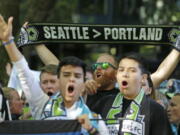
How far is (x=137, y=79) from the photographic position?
6.66 metres

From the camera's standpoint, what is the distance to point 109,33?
26.5 feet

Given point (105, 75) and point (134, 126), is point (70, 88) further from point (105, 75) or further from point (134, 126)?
point (105, 75)

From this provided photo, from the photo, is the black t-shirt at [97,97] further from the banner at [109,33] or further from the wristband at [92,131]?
the wristband at [92,131]

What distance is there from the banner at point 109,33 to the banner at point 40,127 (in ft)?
5.79

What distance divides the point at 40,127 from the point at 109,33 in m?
2.10

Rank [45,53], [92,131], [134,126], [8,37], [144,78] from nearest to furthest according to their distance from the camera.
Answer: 1. [92,131]
2. [8,37]
3. [134,126]
4. [144,78]
5. [45,53]

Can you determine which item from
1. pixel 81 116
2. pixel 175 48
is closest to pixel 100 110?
pixel 81 116

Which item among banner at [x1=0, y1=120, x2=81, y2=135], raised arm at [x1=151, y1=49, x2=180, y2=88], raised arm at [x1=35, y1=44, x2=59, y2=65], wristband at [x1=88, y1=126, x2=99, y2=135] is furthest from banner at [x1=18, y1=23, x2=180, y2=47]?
wristband at [x1=88, y1=126, x2=99, y2=135]

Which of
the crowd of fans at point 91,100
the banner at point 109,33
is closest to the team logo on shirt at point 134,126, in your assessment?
the crowd of fans at point 91,100

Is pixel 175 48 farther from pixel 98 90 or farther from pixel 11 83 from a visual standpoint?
pixel 11 83

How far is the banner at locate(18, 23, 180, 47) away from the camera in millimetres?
7949

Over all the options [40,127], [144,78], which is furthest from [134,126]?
[40,127]

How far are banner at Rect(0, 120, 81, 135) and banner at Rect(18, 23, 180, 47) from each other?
5.79ft

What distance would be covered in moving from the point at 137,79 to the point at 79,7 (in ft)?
75.5
